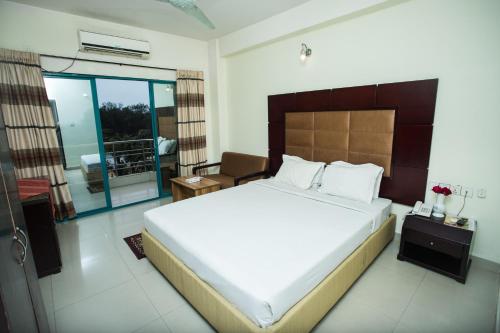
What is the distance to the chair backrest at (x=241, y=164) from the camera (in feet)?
13.6

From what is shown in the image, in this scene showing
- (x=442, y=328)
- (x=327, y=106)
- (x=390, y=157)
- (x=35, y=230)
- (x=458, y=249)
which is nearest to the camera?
(x=442, y=328)

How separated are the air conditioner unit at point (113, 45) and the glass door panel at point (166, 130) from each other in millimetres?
589

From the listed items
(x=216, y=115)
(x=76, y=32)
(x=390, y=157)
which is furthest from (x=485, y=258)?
(x=76, y=32)

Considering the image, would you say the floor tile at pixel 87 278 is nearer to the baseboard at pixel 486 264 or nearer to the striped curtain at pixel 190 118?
the striped curtain at pixel 190 118

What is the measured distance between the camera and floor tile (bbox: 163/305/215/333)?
176cm

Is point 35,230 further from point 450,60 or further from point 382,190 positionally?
point 450,60

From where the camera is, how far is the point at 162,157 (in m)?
4.71

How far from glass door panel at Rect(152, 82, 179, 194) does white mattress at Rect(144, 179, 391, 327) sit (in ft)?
7.08

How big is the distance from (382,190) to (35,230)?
143 inches

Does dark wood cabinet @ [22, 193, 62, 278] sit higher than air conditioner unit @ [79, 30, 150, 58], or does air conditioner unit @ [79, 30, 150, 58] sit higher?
air conditioner unit @ [79, 30, 150, 58]

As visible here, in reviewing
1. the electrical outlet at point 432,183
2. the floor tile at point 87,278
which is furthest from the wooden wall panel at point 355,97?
the floor tile at point 87,278

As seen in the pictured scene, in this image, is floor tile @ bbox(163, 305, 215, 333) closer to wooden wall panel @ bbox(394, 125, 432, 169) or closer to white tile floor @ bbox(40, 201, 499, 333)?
white tile floor @ bbox(40, 201, 499, 333)

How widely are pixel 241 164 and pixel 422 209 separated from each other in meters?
2.76

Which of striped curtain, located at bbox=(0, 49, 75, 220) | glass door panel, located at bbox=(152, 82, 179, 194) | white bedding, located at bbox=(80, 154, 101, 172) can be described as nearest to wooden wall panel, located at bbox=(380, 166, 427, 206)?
glass door panel, located at bbox=(152, 82, 179, 194)
